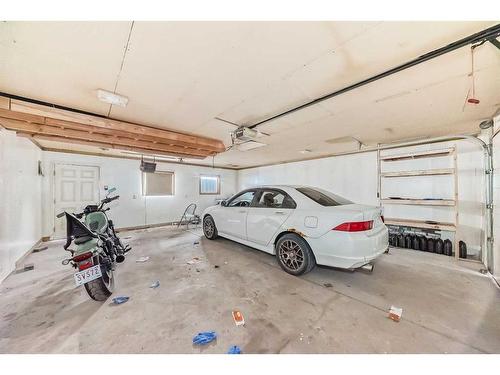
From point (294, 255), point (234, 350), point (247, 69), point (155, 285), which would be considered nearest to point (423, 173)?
point (294, 255)

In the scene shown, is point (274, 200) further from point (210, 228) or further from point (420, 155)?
point (420, 155)

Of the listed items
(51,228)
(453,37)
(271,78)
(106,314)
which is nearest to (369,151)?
(453,37)

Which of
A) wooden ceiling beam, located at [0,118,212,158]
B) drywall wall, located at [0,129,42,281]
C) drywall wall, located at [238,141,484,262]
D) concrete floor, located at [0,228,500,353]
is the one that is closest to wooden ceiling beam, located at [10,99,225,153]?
wooden ceiling beam, located at [0,118,212,158]

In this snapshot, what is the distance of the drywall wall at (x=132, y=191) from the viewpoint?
178 inches

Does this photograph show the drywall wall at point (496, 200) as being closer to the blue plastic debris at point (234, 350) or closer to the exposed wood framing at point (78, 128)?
the blue plastic debris at point (234, 350)

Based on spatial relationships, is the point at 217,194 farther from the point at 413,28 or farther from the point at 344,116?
the point at 413,28

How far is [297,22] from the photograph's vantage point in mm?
1146

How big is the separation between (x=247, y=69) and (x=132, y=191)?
5862 millimetres

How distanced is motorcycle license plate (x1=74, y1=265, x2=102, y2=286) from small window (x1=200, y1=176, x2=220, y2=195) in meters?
5.75

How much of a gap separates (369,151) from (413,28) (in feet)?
13.5

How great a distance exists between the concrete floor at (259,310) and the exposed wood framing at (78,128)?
2.19 meters

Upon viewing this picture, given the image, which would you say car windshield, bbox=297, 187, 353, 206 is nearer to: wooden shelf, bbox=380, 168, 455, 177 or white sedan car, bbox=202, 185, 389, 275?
white sedan car, bbox=202, 185, 389, 275

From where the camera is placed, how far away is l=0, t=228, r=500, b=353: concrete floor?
4.57ft

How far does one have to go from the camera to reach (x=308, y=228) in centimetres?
245
